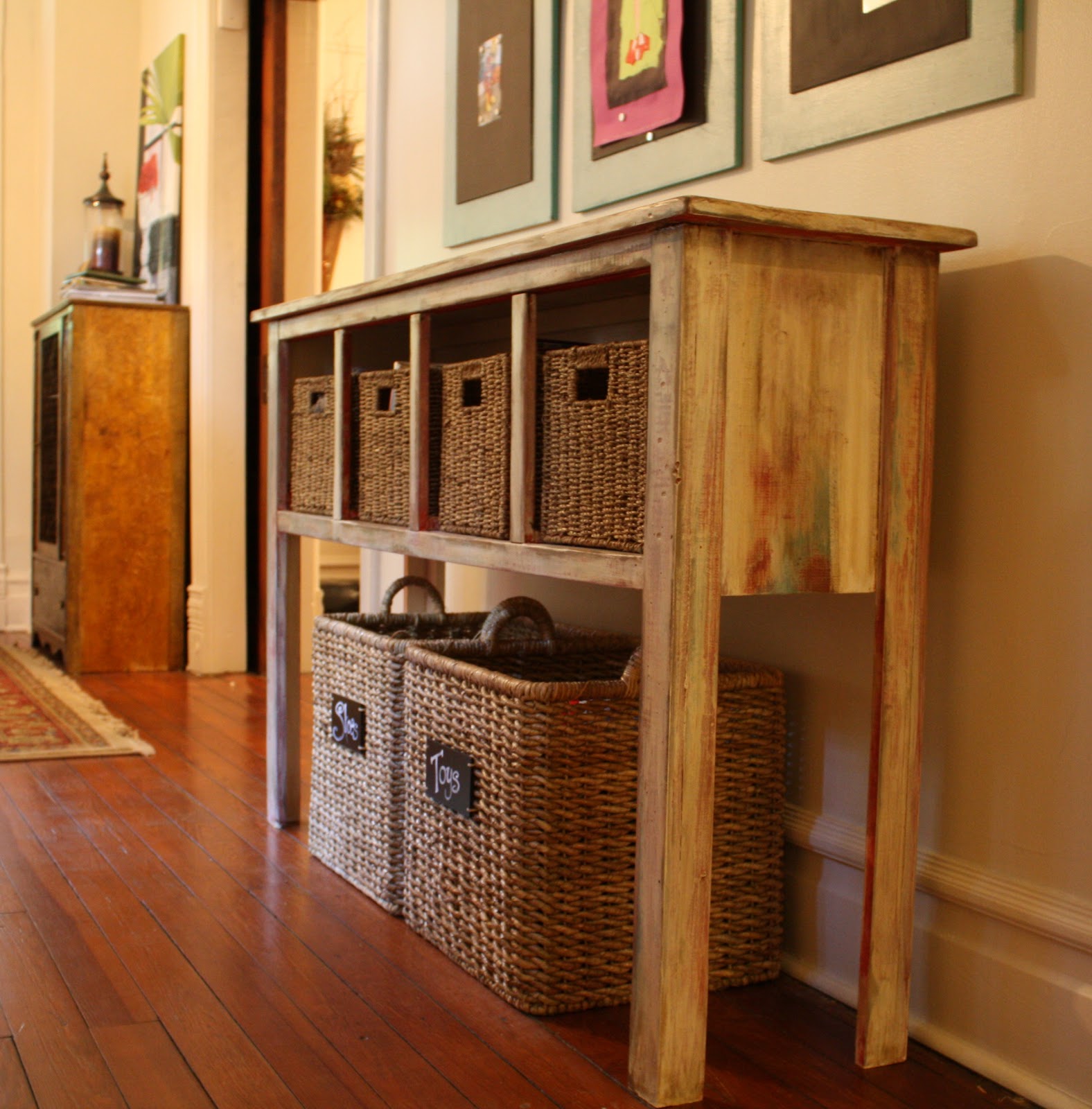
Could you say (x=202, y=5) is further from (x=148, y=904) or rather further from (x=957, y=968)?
(x=957, y=968)

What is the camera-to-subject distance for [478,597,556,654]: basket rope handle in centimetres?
217

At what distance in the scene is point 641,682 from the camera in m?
1.54

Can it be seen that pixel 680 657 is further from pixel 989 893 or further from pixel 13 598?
pixel 13 598

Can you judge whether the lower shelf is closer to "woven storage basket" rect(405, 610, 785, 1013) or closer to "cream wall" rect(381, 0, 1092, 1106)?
"woven storage basket" rect(405, 610, 785, 1013)

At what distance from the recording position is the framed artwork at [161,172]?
4949 mm

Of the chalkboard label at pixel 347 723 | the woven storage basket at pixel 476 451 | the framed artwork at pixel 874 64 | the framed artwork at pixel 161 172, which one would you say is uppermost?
the framed artwork at pixel 161 172

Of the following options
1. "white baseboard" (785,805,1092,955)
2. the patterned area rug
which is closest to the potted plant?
the patterned area rug

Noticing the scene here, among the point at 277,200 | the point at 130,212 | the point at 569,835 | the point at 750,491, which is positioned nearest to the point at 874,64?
the point at 750,491

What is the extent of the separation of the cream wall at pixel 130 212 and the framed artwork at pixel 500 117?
6.19ft

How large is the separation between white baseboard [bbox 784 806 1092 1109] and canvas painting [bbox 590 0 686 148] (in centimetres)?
120

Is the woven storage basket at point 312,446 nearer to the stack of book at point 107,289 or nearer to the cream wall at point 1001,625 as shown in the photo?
the cream wall at point 1001,625

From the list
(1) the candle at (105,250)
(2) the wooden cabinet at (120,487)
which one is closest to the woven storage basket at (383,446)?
(2) the wooden cabinet at (120,487)

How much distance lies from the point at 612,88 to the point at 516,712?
1209 millimetres

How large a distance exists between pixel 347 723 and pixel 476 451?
2.18ft
